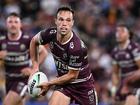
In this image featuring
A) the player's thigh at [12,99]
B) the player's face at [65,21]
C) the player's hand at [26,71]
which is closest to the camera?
the player's face at [65,21]

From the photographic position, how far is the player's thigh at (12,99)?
1147 centimetres

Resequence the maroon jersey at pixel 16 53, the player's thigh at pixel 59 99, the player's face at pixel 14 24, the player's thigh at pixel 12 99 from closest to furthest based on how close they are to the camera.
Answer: the player's thigh at pixel 59 99
the player's thigh at pixel 12 99
the maroon jersey at pixel 16 53
the player's face at pixel 14 24

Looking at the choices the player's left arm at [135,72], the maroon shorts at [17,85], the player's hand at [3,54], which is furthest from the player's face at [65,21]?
the player's left arm at [135,72]

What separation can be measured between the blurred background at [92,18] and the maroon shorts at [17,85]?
186 inches

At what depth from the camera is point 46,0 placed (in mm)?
18406

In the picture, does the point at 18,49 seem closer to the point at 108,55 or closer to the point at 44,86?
the point at 44,86

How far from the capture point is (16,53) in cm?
1188

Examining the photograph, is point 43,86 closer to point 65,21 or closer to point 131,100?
point 65,21

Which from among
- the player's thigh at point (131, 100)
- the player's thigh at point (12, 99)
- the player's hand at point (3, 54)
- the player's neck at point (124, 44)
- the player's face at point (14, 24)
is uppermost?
the player's face at point (14, 24)

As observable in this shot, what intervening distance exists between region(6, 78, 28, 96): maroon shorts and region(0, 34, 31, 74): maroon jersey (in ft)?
0.54

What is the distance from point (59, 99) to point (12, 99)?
7.95ft

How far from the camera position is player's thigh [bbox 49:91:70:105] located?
30.5 feet

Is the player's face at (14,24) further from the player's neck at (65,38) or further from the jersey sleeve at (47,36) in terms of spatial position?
the player's neck at (65,38)

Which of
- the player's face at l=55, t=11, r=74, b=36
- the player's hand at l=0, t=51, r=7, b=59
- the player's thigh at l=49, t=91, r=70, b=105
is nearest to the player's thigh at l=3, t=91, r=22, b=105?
the player's hand at l=0, t=51, r=7, b=59
